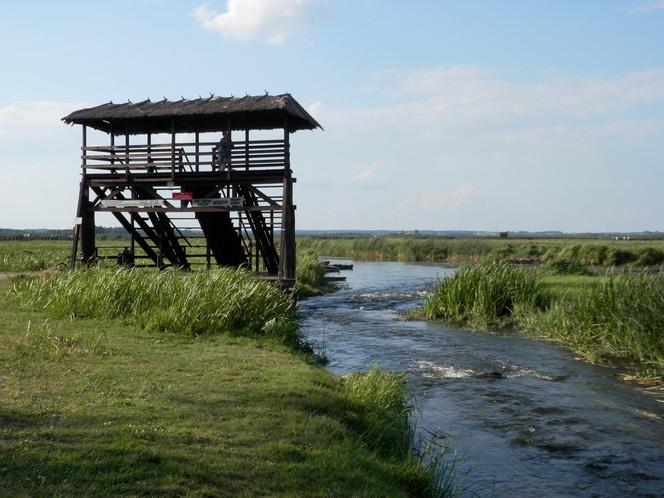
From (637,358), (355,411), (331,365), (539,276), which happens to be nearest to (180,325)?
(331,365)

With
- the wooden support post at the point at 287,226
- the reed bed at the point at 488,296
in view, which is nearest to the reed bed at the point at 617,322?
the reed bed at the point at 488,296

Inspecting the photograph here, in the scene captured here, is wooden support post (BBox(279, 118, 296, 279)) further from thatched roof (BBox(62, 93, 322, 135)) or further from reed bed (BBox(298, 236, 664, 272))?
reed bed (BBox(298, 236, 664, 272))

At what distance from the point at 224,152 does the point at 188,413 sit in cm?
1545

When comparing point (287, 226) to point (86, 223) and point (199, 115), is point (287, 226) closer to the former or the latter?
point (199, 115)

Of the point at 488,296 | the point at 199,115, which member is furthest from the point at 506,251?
the point at 199,115

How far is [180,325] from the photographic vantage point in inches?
584

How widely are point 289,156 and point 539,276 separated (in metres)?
10.9

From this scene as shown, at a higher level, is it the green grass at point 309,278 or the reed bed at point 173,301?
the reed bed at point 173,301

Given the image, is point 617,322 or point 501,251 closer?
point 617,322

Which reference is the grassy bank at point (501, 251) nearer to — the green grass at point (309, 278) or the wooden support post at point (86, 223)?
the green grass at point (309, 278)

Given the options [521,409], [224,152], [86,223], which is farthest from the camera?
[86,223]

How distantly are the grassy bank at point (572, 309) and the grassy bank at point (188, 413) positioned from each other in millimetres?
6910

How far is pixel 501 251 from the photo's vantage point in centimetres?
5875

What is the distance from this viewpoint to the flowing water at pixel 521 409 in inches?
362
